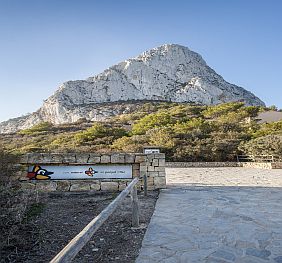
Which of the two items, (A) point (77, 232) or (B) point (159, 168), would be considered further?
(B) point (159, 168)

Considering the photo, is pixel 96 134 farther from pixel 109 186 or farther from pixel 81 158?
pixel 109 186

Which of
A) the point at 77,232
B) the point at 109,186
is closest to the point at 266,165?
the point at 109,186

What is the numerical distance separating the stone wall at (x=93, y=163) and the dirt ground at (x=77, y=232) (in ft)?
3.62

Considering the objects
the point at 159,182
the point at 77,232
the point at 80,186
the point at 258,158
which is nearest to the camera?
the point at 77,232

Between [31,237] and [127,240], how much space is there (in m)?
1.27

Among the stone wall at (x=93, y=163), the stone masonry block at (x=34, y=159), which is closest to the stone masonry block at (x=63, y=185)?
the stone wall at (x=93, y=163)

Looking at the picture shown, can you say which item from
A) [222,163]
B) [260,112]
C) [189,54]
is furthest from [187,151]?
[189,54]

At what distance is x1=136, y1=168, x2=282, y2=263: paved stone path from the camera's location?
3109 millimetres

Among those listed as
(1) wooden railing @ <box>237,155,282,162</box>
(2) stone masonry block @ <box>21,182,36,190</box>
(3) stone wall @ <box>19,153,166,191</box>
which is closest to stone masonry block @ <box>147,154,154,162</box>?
(3) stone wall @ <box>19,153,166,191</box>

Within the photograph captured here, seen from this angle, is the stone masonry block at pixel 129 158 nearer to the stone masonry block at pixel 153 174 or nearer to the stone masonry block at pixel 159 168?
the stone masonry block at pixel 153 174

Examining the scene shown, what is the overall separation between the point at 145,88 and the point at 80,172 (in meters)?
65.8

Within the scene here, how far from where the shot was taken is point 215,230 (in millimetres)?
3990

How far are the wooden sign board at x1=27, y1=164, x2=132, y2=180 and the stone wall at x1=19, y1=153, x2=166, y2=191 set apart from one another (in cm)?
9

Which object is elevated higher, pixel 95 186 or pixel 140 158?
pixel 140 158
